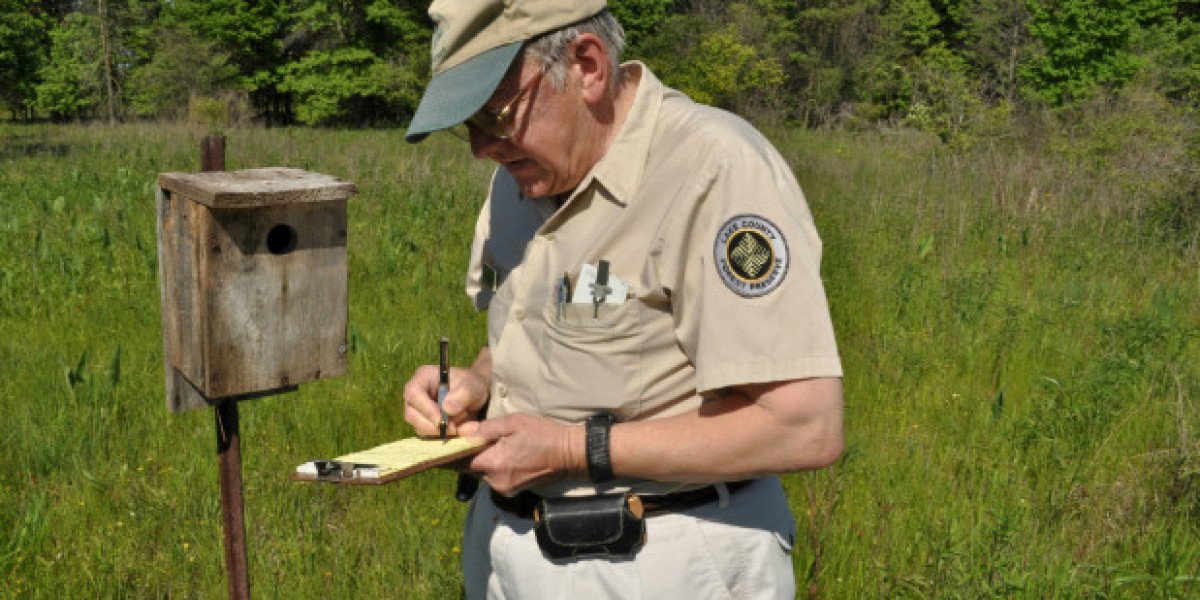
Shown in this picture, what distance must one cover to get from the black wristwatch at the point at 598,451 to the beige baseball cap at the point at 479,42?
1.70ft

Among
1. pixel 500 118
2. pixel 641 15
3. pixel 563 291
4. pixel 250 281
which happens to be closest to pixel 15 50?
pixel 641 15

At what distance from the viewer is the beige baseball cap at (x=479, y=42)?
5.22ft

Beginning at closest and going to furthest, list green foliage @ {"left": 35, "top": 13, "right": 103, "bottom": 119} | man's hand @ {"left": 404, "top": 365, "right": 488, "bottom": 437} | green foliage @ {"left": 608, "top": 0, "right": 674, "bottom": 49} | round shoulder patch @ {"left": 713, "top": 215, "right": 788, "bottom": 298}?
round shoulder patch @ {"left": 713, "top": 215, "right": 788, "bottom": 298}, man's hand @ {"left": 404, "top": 365, "right": 488, "bottom": 437}, green foliage @ {"left": 35, "top": 13, "right": 103, "bottom": 119}, green foliage @ {"left": 608, "top": 0, "right": 674, "bottom": 49}

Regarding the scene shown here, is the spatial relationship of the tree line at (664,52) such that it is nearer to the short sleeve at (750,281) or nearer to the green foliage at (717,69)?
the green foliage at (717,69)

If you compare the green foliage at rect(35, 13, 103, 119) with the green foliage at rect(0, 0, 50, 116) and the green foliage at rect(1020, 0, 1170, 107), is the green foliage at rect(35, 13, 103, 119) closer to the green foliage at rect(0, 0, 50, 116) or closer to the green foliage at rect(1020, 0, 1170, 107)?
the green foliage at rect(0, 0, 50, 116)

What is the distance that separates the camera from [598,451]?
1.62 meters

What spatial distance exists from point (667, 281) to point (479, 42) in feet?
1.59

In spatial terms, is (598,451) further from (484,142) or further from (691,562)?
(484,142)

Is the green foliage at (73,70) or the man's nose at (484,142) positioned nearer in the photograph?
the man's nose at (484,142)

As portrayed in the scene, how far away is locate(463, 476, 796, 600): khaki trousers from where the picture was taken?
1691mm

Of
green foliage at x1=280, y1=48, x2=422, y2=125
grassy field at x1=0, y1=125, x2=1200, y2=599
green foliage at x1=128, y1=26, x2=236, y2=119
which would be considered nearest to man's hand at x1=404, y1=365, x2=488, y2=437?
grassy field at x1=0, y1=125, x2=1200, y2=599

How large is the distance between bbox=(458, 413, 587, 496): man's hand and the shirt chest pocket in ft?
0.18

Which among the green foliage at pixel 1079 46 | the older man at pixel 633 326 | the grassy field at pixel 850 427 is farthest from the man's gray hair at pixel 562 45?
the green foliage at pixel 1079 46

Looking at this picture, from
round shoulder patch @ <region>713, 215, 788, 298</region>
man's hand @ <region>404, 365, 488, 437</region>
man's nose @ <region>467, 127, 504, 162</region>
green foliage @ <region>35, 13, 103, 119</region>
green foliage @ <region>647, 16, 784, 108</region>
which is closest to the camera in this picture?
round shoulder patch @ <region>713, 215, 788, 298</region>
